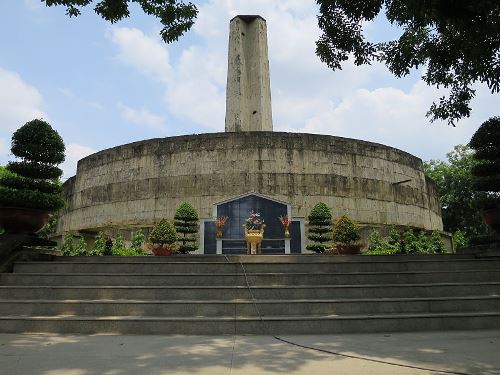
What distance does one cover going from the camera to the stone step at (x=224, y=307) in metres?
6.05

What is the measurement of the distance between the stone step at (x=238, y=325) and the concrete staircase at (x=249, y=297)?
0.01m

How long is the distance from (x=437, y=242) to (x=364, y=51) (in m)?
10.0

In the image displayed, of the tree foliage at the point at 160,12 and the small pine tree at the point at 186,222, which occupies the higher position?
the tree foliage at the point at 160,12

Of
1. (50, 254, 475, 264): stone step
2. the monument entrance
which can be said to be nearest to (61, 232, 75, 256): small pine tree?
the monument entrance

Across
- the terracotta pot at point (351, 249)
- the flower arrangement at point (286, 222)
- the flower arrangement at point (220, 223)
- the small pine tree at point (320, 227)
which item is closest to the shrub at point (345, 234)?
the terracotta pot at point (351, 249)

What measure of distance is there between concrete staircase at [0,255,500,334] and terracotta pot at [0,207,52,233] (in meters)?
1.13

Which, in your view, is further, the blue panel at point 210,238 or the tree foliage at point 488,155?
the blue panel at point 210,238

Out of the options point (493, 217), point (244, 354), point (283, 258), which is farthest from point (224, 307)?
point (493, 217)

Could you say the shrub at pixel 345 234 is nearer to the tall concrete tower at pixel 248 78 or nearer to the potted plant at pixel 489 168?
the potted plant at pixel 489 168

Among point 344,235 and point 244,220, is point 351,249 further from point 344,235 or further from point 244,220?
point 244,220

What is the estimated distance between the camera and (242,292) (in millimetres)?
6508

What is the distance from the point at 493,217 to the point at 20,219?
1040 cm

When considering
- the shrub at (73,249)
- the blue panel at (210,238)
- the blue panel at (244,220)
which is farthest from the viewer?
the blue panel at (210,238)

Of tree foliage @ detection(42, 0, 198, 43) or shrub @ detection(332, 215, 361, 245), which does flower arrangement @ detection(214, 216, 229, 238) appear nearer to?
shrub @ detection(332, 215, 361, 245)
